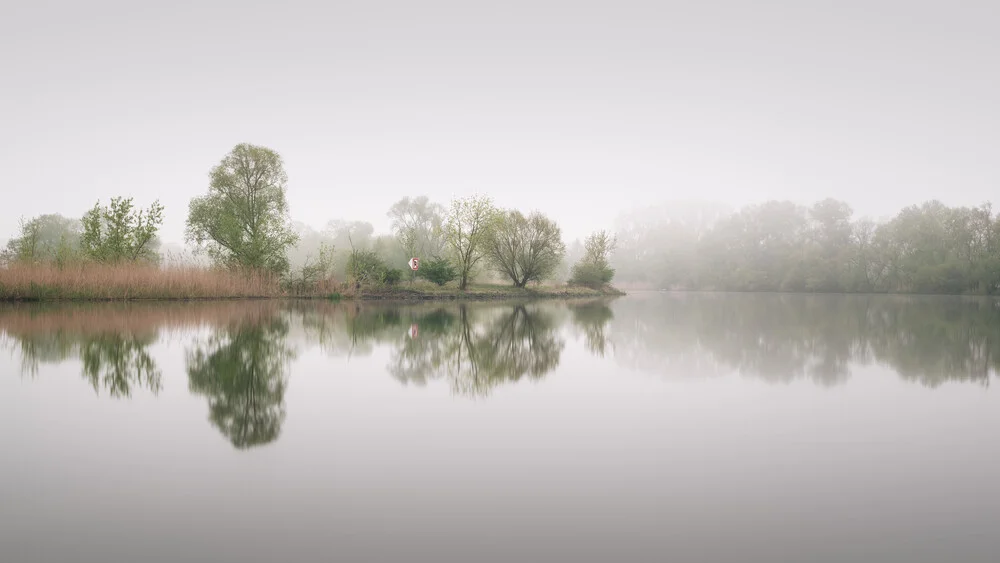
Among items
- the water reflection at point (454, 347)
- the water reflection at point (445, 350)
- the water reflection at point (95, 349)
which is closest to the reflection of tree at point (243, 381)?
the water reflection at point (445, 350)

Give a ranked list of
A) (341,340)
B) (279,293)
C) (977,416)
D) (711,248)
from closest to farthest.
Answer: (977,416)
(341,340)
(279,293)
(711,248)

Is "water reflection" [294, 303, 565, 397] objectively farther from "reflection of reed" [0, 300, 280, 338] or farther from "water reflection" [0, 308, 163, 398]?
"water reflection" [0, 308, 163, 398]

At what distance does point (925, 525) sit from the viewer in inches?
110

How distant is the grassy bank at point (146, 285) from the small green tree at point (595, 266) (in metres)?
17.9

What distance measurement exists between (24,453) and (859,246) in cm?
7175

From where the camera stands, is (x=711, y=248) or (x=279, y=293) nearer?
(x=279, y=293)

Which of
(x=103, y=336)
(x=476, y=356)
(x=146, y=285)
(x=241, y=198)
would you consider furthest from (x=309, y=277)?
(x=476, y=356)

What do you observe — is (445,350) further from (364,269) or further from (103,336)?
(364,269)

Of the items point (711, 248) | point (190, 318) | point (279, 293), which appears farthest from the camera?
point (711, 248)

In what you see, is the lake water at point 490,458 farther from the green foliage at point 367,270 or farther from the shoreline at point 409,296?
the green foliage at point 367,270

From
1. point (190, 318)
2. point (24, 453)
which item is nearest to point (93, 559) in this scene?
point (24, 453)

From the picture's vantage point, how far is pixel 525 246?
128ft

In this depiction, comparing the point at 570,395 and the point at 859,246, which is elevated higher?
the point at 859,246

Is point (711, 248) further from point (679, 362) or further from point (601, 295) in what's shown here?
point (679, 362)
